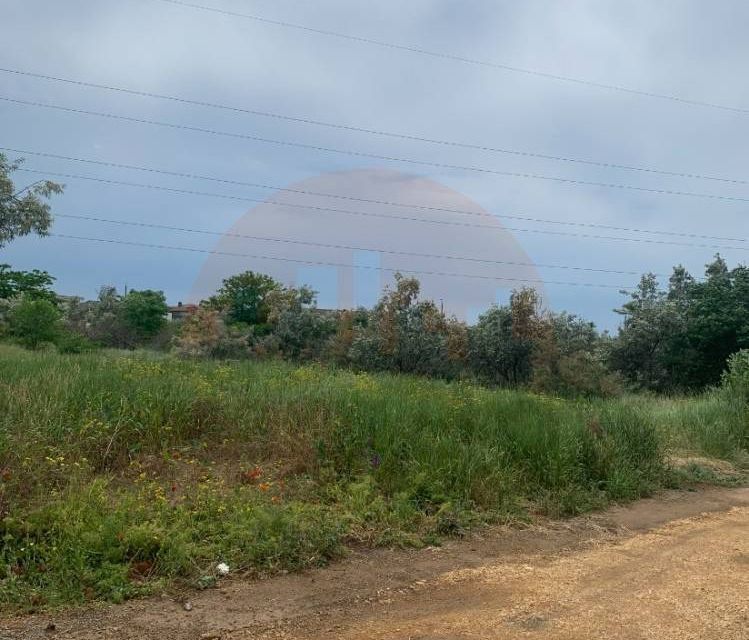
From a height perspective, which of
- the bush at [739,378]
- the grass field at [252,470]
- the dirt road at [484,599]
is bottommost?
the dirt road at [484,599]

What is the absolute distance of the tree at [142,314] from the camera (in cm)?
3469

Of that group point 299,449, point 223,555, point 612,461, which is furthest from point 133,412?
point 612,461

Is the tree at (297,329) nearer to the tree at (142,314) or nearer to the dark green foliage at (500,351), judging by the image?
the dark green foliage at (500,351)

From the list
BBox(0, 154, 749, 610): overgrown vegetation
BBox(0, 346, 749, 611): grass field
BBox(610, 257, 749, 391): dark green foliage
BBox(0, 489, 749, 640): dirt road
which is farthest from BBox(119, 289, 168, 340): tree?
BBox(0, 489, 749, 640): dirt road

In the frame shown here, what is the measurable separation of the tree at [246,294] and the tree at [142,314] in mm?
5135

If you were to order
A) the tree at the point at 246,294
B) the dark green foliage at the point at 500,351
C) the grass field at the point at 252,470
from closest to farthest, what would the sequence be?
the grass field at the point at 252,470
the dark green foliage at the point at 500,351
the tree at the point at 246,294

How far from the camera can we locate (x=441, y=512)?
20.1 ft

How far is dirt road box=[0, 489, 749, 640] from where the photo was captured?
3.94 m

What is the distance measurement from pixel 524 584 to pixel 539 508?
2.08 meters

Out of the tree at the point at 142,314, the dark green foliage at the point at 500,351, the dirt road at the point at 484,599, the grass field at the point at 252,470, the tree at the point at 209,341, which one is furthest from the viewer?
the tree at the point at 142,314

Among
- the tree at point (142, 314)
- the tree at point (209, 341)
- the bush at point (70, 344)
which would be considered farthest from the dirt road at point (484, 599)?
the tree at point (142, 314)

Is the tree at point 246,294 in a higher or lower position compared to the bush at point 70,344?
higher

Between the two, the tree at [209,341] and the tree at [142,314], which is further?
the tree at [142,314]

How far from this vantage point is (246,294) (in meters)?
44.5
